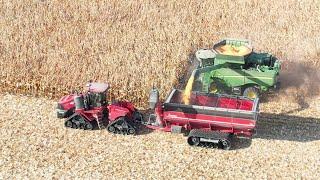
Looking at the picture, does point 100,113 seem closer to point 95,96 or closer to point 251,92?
point 95,96

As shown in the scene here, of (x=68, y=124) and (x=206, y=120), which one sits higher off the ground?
(x=206, y=120)

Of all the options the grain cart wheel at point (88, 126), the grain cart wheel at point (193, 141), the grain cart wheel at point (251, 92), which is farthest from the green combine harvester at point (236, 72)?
the grain cart wheel at point (88, 126)

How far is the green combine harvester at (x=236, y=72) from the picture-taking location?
17281mm

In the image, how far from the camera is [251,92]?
57.8 ft

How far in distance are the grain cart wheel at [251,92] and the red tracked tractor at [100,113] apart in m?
4.11

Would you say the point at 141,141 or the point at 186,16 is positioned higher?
the point at 186,16

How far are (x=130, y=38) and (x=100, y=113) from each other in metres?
6.42

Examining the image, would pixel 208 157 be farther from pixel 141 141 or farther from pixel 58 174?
pixel 58 174

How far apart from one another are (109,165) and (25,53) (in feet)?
27.5

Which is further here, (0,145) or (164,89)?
(164,89)

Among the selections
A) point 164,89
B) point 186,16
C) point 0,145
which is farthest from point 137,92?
point 186,16

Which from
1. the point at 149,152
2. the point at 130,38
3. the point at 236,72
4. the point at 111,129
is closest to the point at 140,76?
the point at 130,38

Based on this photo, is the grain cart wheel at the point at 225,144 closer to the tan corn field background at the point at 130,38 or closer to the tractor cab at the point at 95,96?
the tan corn field background at the point at 130,38

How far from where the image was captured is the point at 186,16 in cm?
2417
